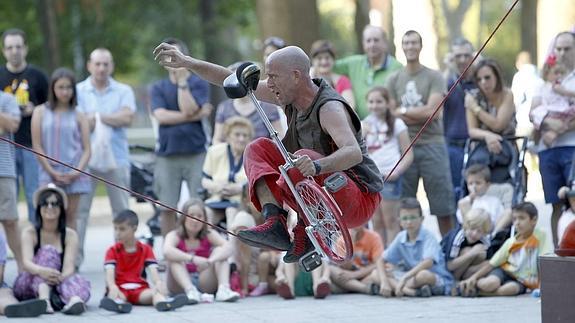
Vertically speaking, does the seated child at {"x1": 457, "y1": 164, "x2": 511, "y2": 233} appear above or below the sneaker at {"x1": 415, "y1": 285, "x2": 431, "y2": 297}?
above

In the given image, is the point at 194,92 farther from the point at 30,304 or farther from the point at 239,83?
the point at 239,83

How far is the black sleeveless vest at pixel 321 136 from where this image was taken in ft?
24.1

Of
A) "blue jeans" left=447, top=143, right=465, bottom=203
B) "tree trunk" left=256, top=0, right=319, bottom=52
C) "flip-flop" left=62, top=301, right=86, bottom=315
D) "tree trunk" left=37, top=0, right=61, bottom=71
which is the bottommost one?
"flip-flop" left=62, top=301, right=86, bottom=315

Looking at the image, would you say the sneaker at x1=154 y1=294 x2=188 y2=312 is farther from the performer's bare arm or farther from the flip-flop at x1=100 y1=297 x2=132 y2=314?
the performer's bare arm

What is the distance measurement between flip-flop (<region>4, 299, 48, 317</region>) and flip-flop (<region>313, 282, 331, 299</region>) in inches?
90.1

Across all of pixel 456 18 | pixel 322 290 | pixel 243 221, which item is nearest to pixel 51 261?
pixel 243 221

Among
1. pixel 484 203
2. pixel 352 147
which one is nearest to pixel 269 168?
pixel 352 147

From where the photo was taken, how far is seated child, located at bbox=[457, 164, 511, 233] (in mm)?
10914

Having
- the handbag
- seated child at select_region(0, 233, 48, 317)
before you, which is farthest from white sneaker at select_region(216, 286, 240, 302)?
the handbag

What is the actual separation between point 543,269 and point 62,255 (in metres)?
4.30

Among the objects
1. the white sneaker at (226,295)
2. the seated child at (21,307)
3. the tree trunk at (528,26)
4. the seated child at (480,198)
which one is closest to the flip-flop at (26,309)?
the seated child at (21,307)

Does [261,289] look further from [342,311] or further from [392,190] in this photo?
[392,190]

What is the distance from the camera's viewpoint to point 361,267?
10.8 m

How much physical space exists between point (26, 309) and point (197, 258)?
1.52m
